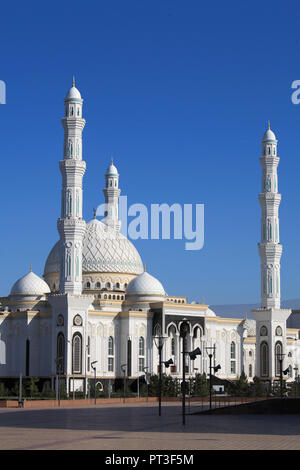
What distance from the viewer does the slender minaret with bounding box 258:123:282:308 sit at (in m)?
78.1

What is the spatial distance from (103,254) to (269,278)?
1617 centimetres

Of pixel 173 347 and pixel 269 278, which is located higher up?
pixel 269 278

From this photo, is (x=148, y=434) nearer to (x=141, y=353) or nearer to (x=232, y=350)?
(x=141, y=353)

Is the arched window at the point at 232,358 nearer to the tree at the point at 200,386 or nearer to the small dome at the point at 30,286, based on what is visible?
the tree at the point at 200,386

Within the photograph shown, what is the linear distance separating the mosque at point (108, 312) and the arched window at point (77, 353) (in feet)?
0.27

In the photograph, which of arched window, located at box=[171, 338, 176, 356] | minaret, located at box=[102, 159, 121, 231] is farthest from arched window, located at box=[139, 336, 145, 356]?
minaret, located at box=[102, 159, 121, 231]

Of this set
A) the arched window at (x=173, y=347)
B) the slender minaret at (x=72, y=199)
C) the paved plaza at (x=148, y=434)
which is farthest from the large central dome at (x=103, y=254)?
the paved plaza at (x=148, y=434)

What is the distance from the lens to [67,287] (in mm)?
67625

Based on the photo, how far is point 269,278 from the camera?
7825 cm

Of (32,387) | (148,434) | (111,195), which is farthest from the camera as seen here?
(111,195)

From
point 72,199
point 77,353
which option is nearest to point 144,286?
point 77,353

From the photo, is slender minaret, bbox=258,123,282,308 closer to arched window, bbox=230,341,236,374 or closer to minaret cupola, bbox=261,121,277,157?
minaret cupola, bbox=261,121,277,157
